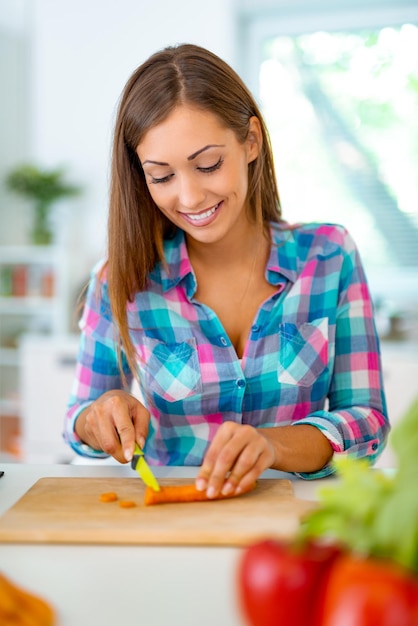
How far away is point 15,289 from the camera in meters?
4.15

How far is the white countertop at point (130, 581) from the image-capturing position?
766mm

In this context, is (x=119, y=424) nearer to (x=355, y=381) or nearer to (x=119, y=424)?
(x=119, y=424)

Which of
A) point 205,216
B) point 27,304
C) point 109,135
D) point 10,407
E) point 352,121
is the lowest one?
point 10,407

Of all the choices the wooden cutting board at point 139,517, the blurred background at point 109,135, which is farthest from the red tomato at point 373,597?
the blurred background at point 109,135

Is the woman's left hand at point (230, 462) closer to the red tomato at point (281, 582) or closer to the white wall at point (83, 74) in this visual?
the red tomato at point (281, 582)

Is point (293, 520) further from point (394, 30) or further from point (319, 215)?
point (394, 30)

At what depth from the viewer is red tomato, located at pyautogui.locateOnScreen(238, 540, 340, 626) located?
1.65ft

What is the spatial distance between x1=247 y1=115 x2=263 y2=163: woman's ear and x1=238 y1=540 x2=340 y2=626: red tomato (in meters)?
1.14

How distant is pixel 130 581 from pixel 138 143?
0.86 meters

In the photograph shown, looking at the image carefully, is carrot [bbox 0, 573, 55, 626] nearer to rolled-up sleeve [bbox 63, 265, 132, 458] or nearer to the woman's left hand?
the woman's left hand

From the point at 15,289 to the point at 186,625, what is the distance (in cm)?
360

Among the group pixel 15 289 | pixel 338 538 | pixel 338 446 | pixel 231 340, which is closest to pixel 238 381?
pixel 231 340

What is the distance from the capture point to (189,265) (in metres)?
1.59

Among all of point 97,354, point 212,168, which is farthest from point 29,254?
point 212,168
